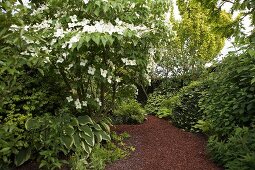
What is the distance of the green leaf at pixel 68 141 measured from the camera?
4.46 meters

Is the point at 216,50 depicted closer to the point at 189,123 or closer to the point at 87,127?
the point at 189,123

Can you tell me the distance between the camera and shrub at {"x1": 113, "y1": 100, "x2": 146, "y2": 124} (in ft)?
23.8

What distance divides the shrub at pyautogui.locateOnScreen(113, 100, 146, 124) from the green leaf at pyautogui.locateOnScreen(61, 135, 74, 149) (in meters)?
2.61

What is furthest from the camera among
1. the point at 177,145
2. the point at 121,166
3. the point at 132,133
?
the point at 132,133

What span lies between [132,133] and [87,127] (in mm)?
1462

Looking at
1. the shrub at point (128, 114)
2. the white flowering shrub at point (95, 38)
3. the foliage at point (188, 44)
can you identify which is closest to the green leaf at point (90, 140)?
the white flowering shrub at point (95, 38)

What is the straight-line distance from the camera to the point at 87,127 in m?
4.92

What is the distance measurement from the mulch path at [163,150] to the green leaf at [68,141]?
2.08ft

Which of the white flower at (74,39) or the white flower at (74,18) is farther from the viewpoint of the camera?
the white flower at (74,18)

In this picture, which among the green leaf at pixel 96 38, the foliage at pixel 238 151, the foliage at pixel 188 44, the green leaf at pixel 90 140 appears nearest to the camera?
the foliage at pixel 238 151

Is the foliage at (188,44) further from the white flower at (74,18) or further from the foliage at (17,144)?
the foliage at (17,144)

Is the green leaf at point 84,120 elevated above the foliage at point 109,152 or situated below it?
above

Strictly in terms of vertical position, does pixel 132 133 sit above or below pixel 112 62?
below

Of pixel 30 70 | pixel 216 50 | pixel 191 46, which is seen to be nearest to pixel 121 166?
pixel 30 70
